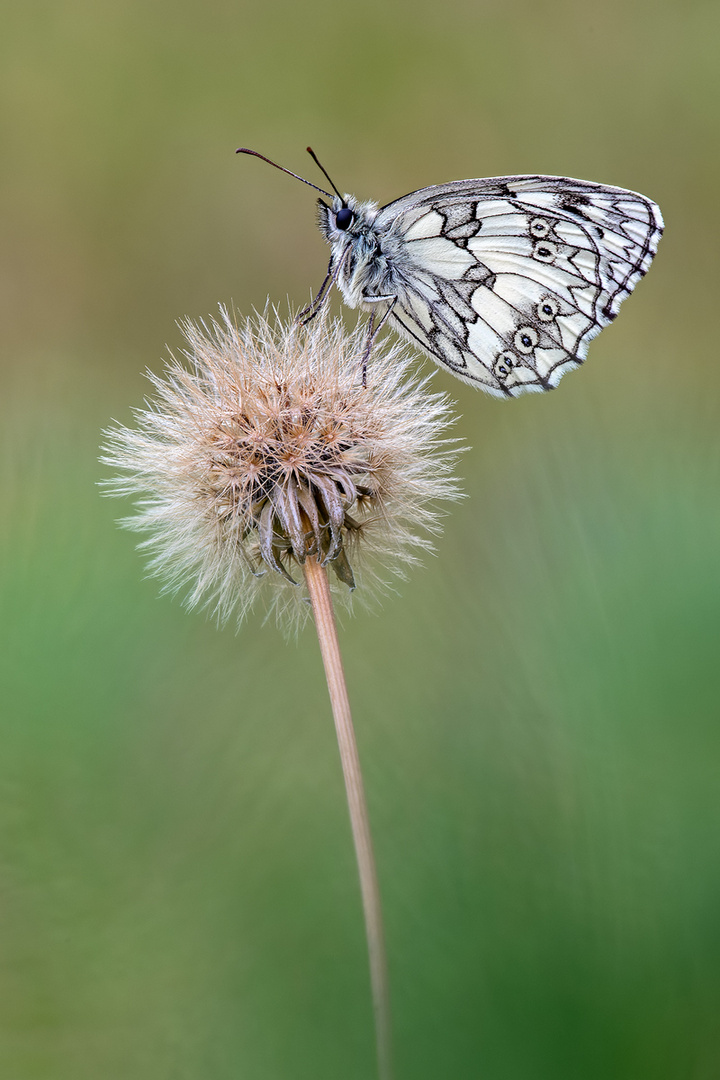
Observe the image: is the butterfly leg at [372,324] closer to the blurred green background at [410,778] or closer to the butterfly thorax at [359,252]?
the butterfly thorax at [359,252]

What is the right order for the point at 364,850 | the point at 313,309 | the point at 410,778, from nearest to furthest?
the point at 364,850 → the point at 410,778 → the point at 313,309

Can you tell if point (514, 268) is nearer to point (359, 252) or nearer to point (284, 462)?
point (359, 252)

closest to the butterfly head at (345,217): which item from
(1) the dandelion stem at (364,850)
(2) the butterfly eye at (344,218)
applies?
(2) the butterfly eye at (344,218)

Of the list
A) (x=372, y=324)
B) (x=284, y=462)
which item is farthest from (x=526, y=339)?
(x=284, y=462)

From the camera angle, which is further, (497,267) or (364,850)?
(497,267)

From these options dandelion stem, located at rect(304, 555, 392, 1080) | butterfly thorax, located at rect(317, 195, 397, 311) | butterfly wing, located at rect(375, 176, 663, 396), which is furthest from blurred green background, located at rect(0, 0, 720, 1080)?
butterfly thorax, located at rect(317, 195, 397, 311)

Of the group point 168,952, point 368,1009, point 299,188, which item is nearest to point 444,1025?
point 368,1009

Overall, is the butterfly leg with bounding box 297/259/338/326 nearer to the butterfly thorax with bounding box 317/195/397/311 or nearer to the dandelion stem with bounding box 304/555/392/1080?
the butterfly thorax with bounding box 317/195/397/311
